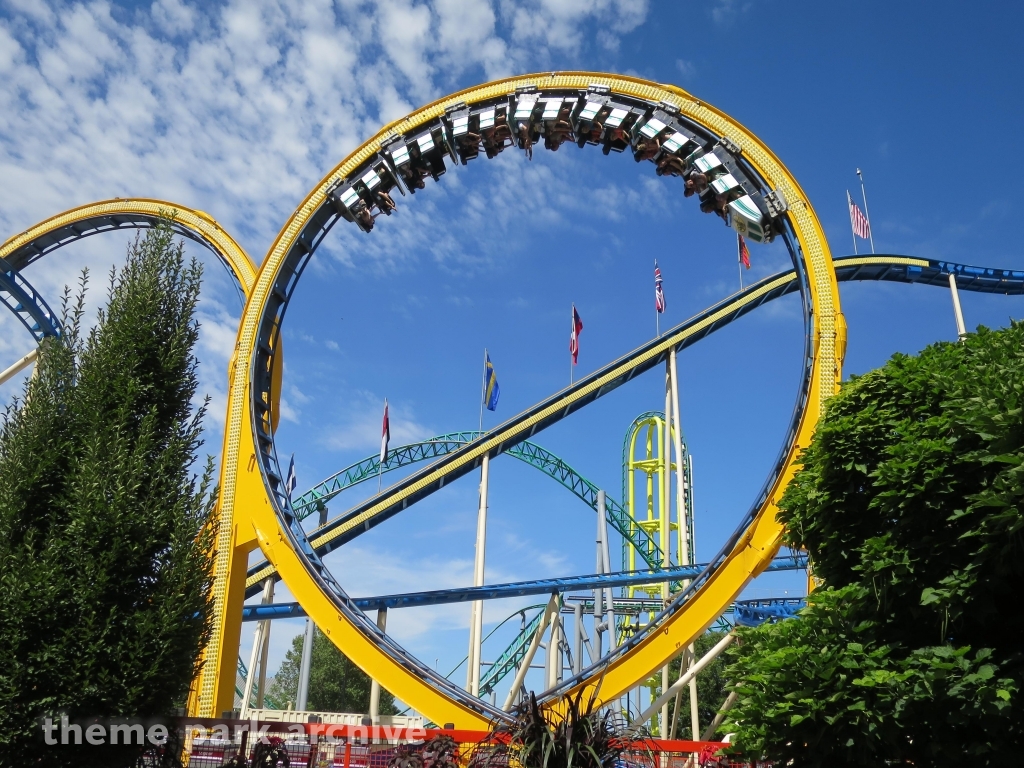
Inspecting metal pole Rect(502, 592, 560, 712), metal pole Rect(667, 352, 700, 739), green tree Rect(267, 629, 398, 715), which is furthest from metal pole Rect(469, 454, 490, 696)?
green tree Rect(267, 629, 398, 715)

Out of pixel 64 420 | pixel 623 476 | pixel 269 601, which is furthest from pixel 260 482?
pixel 623 476

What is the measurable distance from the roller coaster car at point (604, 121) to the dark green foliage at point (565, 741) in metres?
10.2

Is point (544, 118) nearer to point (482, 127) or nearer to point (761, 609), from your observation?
point (482, 127)

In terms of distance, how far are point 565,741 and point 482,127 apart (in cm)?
1112

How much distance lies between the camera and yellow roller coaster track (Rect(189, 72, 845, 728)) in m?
10.6

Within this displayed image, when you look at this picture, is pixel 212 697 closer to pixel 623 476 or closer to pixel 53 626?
pixel 53 626

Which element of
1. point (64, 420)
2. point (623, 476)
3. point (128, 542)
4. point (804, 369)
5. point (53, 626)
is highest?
point (623, 476)

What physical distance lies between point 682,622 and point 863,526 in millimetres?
4338

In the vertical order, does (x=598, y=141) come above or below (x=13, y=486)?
above

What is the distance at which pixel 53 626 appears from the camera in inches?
229

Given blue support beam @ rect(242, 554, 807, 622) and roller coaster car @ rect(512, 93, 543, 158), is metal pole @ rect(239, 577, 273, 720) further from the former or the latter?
roller coaster car @ rect(512, 93, 543, 158)

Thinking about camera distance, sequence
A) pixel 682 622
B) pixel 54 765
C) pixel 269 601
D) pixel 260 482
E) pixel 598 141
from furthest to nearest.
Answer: pixel 269 601 → pixel 598 141 → pixel 260 482 → pixel 682 622 → pixel 54 765

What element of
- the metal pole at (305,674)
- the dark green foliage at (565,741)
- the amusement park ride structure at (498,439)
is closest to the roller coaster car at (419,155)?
the amusement park ride structure at (498,439)

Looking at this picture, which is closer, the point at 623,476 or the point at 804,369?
the point at 804,369
